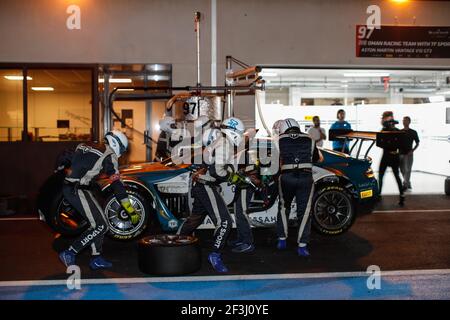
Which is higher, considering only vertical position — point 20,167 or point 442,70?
point 442,70

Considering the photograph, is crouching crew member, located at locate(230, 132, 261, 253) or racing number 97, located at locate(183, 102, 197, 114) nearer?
crouching crew member, located at locate(230, 132, 261, 253)

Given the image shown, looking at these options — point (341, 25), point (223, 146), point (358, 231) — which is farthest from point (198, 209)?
point (341, 25)

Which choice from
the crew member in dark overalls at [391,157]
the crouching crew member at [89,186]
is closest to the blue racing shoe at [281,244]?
the crouching crew member at [89,186]

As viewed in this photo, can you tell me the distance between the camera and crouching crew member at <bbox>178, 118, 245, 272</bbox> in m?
7.02

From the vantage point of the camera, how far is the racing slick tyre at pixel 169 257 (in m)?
6.67

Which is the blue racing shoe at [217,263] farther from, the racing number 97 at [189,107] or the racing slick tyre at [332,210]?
the racing number 97 at [189,107]

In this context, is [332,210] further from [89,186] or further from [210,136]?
[89,186]

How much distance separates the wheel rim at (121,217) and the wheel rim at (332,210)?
2.60 meters

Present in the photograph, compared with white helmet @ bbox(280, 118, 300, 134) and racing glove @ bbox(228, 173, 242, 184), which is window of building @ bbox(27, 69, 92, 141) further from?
racing glove @ bbox(228, 173, 242, 184)

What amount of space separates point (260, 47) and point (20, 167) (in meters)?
6.17

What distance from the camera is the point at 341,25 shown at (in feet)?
45.5

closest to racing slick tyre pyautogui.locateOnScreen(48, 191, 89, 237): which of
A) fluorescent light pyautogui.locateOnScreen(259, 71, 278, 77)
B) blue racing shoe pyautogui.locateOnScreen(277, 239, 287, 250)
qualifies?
blue racing shoe pyautogui.locateOnScreen(277, 239, 287, 250)
